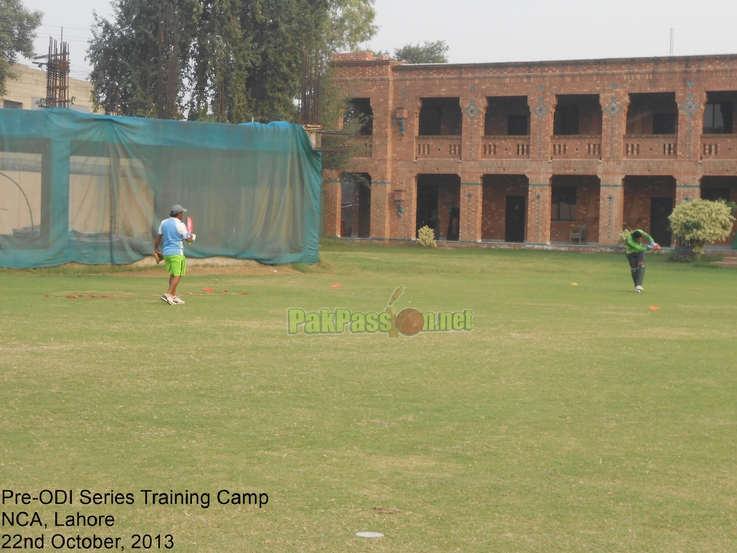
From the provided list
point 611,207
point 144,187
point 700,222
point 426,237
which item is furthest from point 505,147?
point 144,187

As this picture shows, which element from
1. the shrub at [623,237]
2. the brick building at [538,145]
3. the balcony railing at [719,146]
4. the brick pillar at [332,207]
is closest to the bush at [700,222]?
the shrub at [623,237]

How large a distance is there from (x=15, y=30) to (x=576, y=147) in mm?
33377

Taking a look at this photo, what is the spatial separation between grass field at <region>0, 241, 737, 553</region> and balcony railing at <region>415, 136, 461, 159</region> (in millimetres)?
30657

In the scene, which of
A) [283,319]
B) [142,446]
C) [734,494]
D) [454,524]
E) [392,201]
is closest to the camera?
[454,524]

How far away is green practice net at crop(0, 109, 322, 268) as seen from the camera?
74.2ft

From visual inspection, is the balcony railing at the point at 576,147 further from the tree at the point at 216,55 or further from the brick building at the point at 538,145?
the tree at the point at 216,55

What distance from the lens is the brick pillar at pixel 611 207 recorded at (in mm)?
43438

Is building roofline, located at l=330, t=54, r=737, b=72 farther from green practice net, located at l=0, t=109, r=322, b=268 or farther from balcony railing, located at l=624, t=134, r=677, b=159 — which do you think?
green practice net, located at l=0, t=109, r=322, b=268

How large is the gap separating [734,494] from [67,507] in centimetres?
401

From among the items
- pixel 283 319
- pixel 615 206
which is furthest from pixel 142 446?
pixel 615 206

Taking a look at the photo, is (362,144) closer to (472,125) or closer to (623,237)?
(472,125)

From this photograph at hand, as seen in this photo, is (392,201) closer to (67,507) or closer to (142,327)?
(142,327)

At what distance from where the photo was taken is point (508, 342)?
42.3 feet

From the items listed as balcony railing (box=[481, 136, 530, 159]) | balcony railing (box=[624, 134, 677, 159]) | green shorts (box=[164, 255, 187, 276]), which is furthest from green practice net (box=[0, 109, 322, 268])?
balcony railing (box=[624, 134, 677, 159])
